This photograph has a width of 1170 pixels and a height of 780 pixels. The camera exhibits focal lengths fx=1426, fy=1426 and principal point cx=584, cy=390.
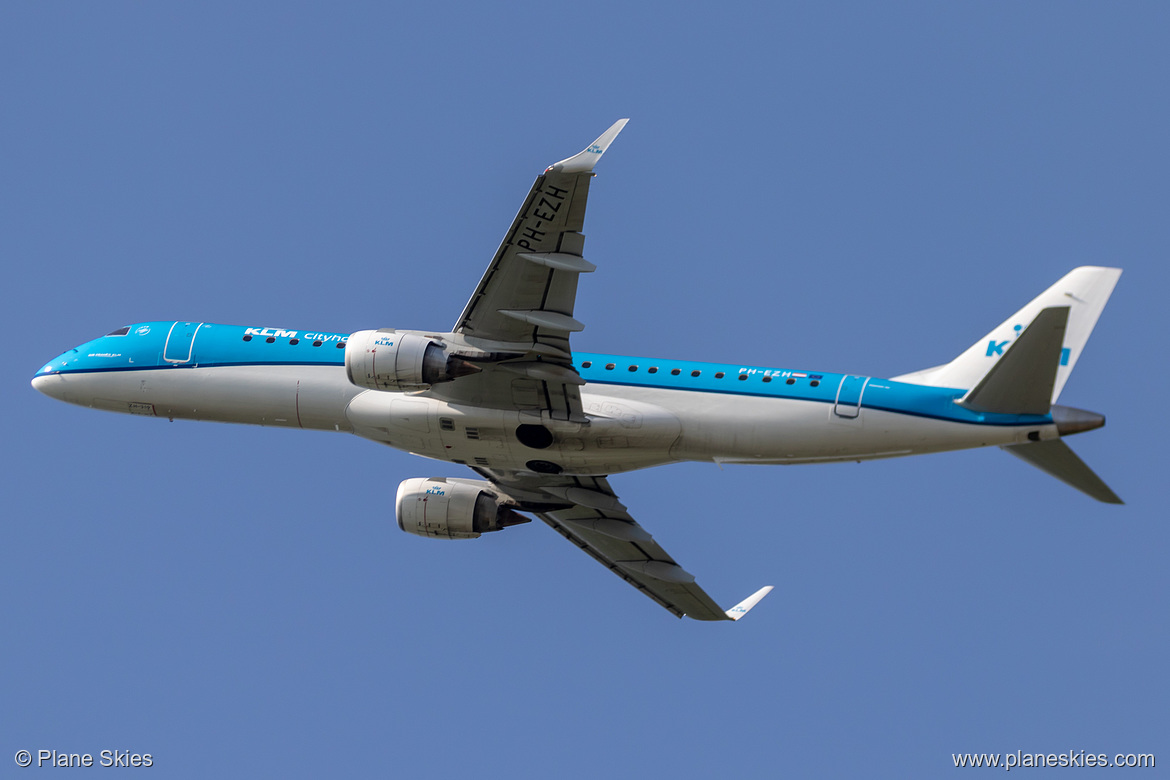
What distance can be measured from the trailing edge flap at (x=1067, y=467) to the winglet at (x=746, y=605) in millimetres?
12019

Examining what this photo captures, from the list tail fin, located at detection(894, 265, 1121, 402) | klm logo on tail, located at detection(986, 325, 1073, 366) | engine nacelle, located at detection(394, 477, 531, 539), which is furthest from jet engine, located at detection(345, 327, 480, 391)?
klm logo on tail, located at detection(986, 325, 1073, 366)

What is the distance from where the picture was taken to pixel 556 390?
3616cm

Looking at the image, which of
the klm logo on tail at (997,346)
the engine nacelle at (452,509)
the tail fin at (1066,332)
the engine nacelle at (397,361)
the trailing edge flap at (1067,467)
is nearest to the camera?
the trailing edge flap at (1067,467)

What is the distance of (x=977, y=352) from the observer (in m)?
37.0

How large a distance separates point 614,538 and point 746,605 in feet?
15.5

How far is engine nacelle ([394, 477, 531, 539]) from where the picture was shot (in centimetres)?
4250

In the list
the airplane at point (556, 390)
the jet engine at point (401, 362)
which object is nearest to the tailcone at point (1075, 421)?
the airplane at point (556, 390)

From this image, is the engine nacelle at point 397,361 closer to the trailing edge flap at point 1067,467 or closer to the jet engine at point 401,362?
the jet engine at point 401,362

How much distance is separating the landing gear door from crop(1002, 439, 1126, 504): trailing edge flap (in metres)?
3.99

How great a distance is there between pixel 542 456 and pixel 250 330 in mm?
9403

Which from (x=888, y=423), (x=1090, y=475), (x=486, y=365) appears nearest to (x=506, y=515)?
(x=486, y=365)

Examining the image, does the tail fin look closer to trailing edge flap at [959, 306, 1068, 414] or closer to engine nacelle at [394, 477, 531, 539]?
trailing edge flap at [959, 306, 1068, 414]

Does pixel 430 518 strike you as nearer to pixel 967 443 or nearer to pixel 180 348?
pixel 180 348

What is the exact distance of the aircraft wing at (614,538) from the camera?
42.1 metres
